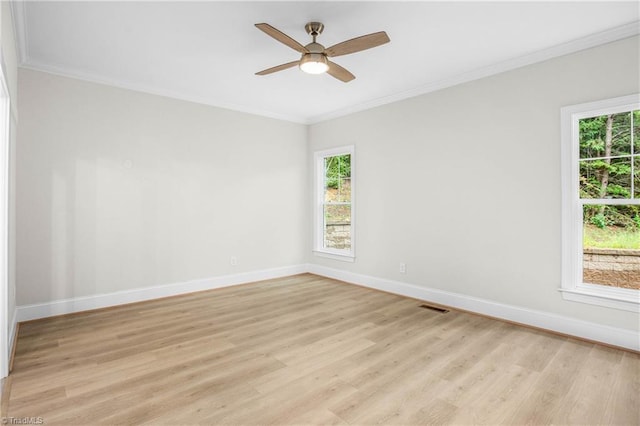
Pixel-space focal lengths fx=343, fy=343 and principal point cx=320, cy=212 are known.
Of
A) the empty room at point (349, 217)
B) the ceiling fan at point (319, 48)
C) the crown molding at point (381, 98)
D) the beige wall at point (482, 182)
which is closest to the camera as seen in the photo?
the empty room at point (349, 217)

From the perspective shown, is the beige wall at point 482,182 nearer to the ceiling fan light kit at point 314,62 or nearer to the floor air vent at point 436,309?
the floor air vent at point 436,309

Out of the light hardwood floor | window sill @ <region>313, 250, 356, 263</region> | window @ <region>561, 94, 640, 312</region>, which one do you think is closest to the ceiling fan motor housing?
window @ <region>561, 94, 640, 312</region>

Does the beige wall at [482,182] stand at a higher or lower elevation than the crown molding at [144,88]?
lower

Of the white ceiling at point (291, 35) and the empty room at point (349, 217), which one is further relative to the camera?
the white ceiling at point (291, 35)

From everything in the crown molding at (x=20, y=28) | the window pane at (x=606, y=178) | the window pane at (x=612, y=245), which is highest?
the crown molding at (x=20, y=28)

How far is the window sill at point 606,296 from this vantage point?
2943mm

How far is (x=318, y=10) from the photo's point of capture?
8.83ft

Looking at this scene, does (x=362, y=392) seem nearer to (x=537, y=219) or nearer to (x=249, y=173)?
(x=537, y=219)

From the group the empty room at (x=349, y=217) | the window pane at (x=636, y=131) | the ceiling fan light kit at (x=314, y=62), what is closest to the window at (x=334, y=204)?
the empty room at (x=349, y=217)

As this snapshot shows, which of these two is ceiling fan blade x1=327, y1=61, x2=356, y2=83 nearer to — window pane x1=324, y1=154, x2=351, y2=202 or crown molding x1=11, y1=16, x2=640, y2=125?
crown molding x1=11, y1=16, x2=640, y2=125

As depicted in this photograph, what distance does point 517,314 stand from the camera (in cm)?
357

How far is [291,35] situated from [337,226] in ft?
11.0

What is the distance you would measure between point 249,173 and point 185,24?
107 inches

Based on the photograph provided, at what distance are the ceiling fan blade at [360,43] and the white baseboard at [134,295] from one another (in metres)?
3.54
